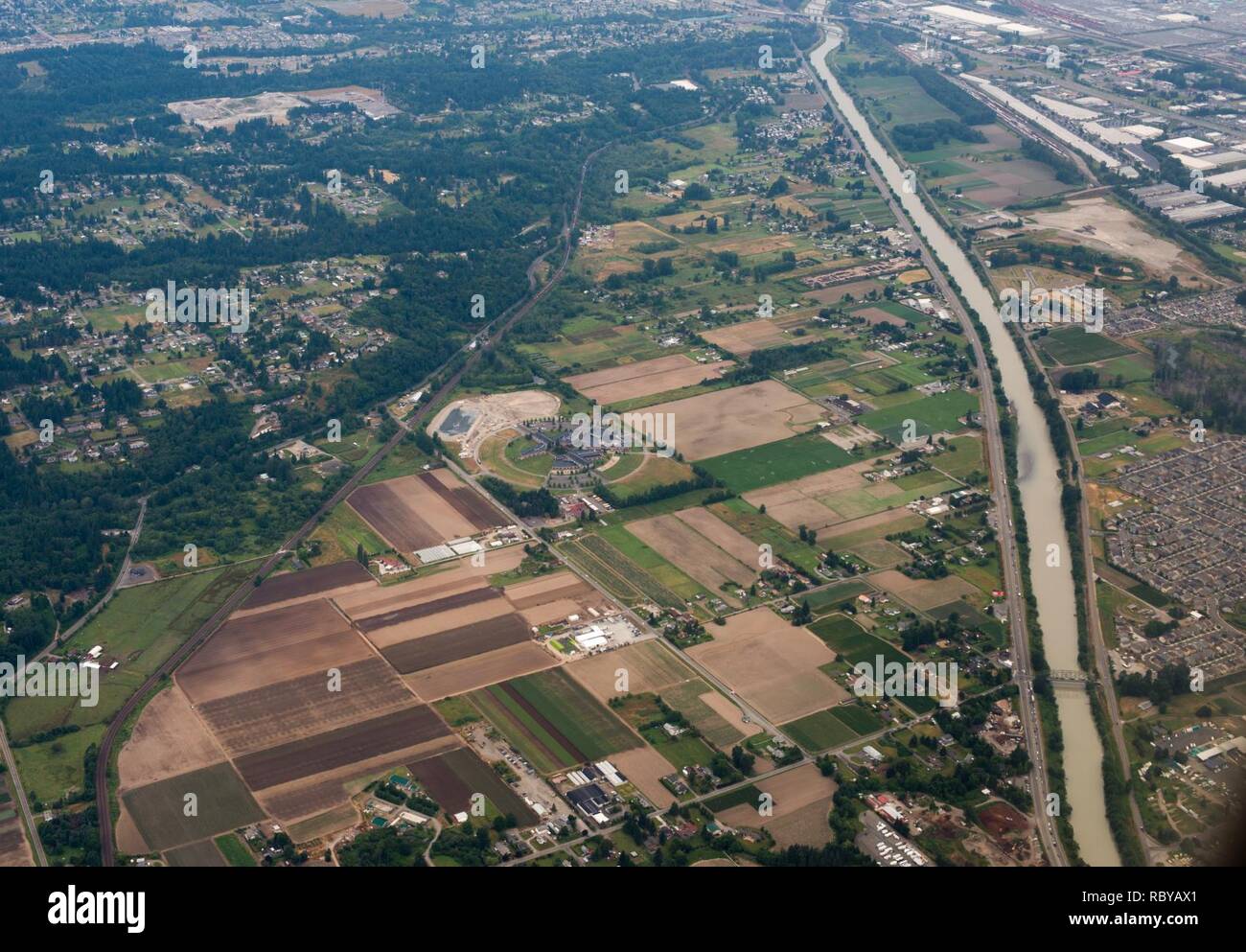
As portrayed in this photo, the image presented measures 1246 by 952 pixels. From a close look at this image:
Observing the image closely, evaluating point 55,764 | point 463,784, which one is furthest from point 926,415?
point 55,764

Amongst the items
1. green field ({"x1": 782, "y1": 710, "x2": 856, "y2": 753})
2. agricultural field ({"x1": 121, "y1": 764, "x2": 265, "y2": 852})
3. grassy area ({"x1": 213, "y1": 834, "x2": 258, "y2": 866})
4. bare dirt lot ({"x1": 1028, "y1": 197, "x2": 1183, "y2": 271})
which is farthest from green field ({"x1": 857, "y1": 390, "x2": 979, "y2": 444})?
grassy area ({"x1": 213, "y1": 834, "x2": 258, "y2": 866})

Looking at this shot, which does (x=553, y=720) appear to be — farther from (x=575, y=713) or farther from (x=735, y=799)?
(x=735, y=799)

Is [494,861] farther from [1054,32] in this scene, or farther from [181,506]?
[1054,32]

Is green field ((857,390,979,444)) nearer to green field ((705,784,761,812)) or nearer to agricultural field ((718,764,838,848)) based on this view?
agricultural field ((718,764,838,848))

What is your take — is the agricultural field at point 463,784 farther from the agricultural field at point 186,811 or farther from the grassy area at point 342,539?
the grassy area at point 342,539

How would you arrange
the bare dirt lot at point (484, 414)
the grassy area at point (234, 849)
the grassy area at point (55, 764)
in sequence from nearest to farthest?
the grassy area at point (234, 849) → the grassy area at point (55, 764) → the bare dirt lot at point (484, 414)

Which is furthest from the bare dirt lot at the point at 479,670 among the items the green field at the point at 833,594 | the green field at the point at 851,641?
the green field at the point at 833,594
